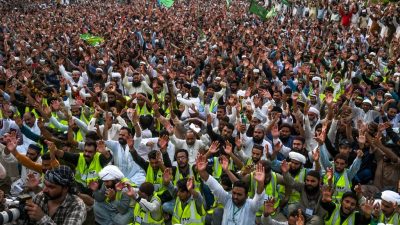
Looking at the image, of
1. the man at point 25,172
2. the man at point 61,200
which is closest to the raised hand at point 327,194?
the man at point 61,200

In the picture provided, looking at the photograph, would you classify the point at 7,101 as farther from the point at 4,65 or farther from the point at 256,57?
the point at 256,57

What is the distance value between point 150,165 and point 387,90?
5245 millimetres

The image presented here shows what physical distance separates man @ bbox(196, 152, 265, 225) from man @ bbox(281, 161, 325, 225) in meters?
0.53

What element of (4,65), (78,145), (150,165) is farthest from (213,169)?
(4,65)

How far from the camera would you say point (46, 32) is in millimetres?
15547

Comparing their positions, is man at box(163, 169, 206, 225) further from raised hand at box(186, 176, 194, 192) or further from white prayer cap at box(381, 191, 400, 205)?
white prayer cap at box(381, 191, 400, 205)

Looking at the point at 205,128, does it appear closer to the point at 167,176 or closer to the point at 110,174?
the point at 167,176

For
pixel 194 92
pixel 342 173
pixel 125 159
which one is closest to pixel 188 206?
pixel 125 159

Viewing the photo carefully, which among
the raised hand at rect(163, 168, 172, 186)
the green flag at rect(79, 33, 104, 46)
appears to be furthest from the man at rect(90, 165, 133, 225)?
the green flag at rect(79, 33, 104, 46)

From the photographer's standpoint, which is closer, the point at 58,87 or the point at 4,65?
the point at 58,87

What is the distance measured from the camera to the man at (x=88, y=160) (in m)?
5.89

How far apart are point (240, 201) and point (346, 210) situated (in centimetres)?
106

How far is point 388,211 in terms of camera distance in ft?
15.6

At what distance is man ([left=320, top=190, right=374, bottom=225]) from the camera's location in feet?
15.3
